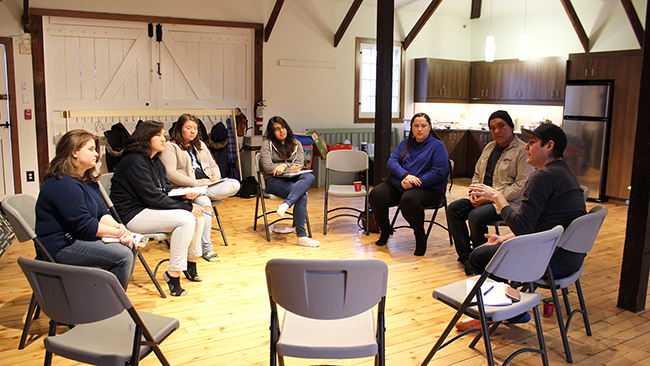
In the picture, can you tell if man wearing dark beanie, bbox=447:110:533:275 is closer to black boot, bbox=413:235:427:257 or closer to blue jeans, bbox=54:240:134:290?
black boot, bbox=413:235:427:257

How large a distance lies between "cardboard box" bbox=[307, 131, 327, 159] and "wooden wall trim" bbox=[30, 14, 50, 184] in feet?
11.9

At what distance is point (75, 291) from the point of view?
1.87 meters

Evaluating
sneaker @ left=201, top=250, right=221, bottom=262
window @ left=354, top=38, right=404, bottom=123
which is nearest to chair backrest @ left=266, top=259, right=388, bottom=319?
sneaker @ left=201, top=250, right=221, bottom=262

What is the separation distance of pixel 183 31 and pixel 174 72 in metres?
0.59

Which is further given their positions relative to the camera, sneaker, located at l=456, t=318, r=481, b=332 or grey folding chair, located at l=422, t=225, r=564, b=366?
sneaker, located at l=456, t=318, r=481, b=332

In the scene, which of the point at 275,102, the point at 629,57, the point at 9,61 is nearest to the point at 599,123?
the point at 629,57

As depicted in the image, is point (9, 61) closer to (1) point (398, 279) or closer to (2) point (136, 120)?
(2) point (136, 120)

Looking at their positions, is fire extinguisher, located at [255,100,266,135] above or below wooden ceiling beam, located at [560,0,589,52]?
below

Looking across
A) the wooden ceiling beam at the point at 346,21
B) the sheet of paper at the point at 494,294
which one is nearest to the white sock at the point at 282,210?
the sheet of paper at the point at 494,294

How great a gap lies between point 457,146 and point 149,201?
6.72 meters

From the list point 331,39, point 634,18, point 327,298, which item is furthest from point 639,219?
point 331,39

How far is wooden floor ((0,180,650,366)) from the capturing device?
281 cm

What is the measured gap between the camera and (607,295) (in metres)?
3.74

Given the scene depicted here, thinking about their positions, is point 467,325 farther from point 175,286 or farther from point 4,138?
point 4,138
